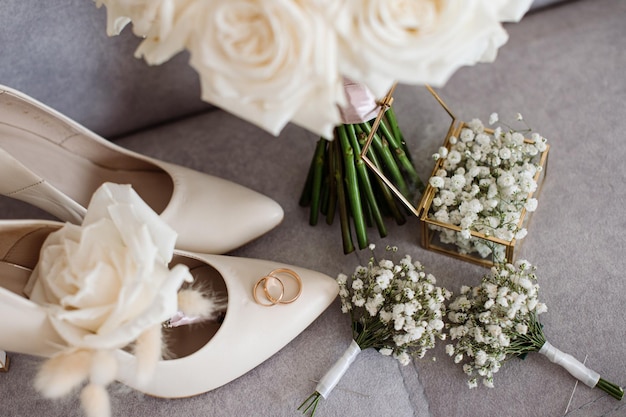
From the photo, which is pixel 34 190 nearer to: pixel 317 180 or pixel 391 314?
pixel 317 180

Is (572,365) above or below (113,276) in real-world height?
below

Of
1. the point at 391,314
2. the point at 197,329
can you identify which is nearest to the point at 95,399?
the point at 197,329

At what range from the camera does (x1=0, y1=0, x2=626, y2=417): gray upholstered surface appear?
3.07 feet

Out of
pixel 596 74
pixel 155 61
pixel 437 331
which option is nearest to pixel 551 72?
pixel 596 74

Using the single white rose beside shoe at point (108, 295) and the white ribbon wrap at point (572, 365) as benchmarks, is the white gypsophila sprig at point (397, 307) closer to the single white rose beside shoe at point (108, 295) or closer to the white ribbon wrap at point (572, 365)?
the white ribbon wrap at point (572, 365)

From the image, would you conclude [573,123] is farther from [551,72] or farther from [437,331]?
[437,331]

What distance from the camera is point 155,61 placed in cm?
65

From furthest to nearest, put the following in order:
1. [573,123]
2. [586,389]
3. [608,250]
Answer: [573,123], [608,250], [586,389]

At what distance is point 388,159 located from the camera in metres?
0.96

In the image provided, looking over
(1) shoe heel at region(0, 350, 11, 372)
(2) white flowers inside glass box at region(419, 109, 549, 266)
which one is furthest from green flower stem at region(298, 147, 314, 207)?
(1) shoe heel at region(0, 350, 11, 372)

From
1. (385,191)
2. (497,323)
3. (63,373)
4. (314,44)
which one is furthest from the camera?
(385,191)

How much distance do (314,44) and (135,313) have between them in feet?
1.28

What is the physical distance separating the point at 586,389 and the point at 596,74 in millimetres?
651

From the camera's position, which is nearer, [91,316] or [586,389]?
[91,316]
